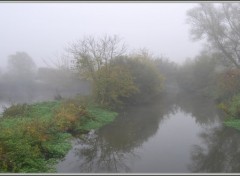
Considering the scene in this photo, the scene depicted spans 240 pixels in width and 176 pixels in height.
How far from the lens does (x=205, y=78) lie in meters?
45.8

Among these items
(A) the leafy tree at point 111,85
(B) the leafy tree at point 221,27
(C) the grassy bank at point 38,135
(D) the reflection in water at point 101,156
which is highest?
(B) the leafy tree at point 221,27

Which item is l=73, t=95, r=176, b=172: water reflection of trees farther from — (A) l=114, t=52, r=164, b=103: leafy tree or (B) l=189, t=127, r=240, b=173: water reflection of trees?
(A) l=114, t=52, r=164, b=103: leafy tree

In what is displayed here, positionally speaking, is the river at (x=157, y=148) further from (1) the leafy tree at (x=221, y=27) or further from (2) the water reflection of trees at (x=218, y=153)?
(1) the leafy tree at (x=221, y=27)

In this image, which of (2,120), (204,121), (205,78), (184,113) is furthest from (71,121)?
(205,78)

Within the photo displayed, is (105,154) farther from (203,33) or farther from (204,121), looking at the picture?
(203,33)

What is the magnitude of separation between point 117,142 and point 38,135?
479cm

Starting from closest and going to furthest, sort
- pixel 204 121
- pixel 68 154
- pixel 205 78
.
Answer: pixel 68 154
pixel 204 121
pixel 205 78

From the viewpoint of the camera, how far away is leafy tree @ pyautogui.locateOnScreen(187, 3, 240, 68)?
115 feet

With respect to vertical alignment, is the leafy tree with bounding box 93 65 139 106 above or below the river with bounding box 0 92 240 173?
above

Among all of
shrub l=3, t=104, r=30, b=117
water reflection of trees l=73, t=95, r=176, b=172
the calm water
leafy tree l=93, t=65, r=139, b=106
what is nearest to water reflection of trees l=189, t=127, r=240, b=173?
the calm water

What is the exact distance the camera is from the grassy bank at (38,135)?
12.1 meters

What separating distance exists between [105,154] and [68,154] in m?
1.79

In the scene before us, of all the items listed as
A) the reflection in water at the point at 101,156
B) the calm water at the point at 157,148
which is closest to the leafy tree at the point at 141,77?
the calm water at the point at 157,148

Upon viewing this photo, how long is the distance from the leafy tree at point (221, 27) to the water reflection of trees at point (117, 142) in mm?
13448
